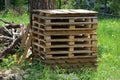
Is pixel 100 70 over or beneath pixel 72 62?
beneath

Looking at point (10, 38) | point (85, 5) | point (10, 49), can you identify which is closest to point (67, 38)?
point (10, 49)

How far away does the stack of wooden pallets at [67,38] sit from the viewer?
8.52 metres

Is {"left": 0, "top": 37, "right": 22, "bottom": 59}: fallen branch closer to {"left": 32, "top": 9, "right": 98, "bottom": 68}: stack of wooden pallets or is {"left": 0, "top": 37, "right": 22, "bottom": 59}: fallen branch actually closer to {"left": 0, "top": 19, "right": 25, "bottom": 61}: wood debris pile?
{"left": 0, "top": 19, "right": 25, "bottom": 61}: wood debris pile

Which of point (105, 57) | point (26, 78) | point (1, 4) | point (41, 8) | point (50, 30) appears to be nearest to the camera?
point (26, 78)

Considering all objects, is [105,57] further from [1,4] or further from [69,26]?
[1,4]

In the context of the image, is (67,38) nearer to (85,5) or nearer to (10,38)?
(10,38)

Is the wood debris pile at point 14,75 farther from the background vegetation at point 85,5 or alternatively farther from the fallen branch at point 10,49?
the background vegetation at point 85,5

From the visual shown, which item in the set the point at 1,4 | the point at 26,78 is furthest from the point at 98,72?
the point at 1,4

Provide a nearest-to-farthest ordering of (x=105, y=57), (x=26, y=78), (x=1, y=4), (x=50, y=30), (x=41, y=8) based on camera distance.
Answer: (x=26, y=78) → (x=50, y=30) → (x=41, y=8) → (x=105, y=57) → (x=1, y=4)

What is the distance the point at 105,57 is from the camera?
10.8m

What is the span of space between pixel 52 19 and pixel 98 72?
1.49m

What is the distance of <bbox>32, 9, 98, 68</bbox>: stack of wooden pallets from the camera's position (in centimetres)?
852

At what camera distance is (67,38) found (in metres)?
8.66

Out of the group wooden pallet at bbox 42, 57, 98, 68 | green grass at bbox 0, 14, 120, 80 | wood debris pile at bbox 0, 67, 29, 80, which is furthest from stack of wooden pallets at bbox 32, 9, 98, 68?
wood debris pile at bbox 0, 67, 29, 80
